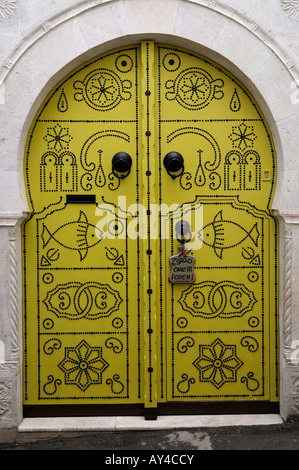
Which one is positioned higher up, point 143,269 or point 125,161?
point 125,161

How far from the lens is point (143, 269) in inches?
157

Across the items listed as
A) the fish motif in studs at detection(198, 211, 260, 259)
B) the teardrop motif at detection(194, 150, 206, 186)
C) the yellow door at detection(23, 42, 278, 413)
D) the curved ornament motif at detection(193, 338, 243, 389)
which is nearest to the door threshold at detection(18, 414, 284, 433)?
the yellow door at detection(23, 42, 278, 413)

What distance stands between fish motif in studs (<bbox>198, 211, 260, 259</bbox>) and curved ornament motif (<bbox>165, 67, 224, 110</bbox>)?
3.15ft

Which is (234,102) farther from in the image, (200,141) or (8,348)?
(8,348)

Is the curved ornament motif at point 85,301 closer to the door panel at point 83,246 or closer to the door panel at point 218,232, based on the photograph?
the door panel at point 83,246

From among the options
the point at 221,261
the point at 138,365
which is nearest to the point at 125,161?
the point at 221,261

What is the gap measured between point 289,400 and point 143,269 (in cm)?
161

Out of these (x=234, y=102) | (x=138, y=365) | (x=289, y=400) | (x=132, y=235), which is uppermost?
(x=234, y=102)

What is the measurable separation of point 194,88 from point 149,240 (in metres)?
1.32

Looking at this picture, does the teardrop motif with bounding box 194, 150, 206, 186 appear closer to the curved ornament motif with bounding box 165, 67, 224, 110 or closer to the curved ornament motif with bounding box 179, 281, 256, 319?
the curved ornament motif with bounding box 165, 67, 224, 110

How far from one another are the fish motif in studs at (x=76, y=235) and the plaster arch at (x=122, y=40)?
1.04ft

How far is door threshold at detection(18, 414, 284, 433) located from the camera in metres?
3.86

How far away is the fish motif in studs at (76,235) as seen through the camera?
3984 mm
